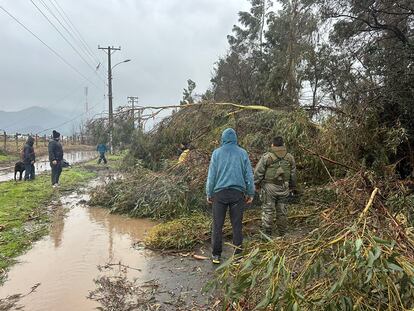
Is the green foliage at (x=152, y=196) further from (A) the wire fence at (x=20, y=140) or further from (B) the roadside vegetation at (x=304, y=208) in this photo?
(A) the wire fence at (x=20, y=140)

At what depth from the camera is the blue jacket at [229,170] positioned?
215 inches

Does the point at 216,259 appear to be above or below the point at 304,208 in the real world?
below

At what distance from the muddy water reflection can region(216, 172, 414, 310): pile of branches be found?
199 cm

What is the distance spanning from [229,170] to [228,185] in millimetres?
196

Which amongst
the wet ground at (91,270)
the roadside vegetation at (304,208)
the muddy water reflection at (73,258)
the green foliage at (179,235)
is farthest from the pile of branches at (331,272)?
the green foliage at (179,235)

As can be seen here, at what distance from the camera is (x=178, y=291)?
4.77 meters

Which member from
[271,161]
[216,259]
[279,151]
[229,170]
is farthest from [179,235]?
[279,151]

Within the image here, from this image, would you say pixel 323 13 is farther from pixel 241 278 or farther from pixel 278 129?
pixel 241 278

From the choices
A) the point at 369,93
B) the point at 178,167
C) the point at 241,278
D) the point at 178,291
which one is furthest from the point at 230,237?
the point at 369,93

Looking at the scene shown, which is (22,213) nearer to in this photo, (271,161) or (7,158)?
(271,161)

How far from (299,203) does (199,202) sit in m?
2.00

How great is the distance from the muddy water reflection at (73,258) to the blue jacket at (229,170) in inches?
60.5

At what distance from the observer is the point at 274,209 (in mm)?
6574

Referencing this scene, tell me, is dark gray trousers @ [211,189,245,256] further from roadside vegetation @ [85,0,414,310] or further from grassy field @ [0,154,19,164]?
grassy field @ [0,154,19,164]
